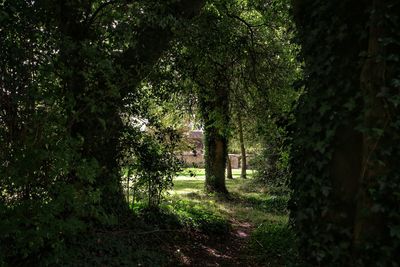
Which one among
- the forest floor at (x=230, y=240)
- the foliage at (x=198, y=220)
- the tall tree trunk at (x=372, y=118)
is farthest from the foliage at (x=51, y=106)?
the foliage at (x=198, y=220)

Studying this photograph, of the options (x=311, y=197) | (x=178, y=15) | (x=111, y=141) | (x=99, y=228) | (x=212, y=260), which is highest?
(x=178, y=15)

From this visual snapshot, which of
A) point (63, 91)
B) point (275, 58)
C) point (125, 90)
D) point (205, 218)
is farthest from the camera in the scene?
point (275, 58)

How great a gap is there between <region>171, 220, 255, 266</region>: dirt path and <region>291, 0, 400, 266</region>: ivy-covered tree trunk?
3516 millimetres

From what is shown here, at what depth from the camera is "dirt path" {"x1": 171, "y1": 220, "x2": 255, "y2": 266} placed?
8.17 m

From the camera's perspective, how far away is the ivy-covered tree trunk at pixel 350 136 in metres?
4.17

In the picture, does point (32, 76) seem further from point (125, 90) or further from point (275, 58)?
point (275, 58)

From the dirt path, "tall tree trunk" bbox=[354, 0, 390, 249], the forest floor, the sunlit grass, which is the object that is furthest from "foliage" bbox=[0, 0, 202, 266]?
the sunlit grass

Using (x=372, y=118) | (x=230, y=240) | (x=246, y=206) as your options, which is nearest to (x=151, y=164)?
(x=230, y=240)

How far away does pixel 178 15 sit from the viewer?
7473 millimetres

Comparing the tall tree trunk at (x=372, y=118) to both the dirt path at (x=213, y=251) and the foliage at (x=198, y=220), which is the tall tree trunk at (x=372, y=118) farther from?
the foliage at (x=198, y=220)

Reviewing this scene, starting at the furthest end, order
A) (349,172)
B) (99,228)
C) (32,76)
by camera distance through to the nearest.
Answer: (99,228) < (32,76) < (349,172)

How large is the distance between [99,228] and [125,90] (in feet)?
8.32

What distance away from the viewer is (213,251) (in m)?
9.05

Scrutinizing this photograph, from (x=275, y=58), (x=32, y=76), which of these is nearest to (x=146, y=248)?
(x=32, y=76)
